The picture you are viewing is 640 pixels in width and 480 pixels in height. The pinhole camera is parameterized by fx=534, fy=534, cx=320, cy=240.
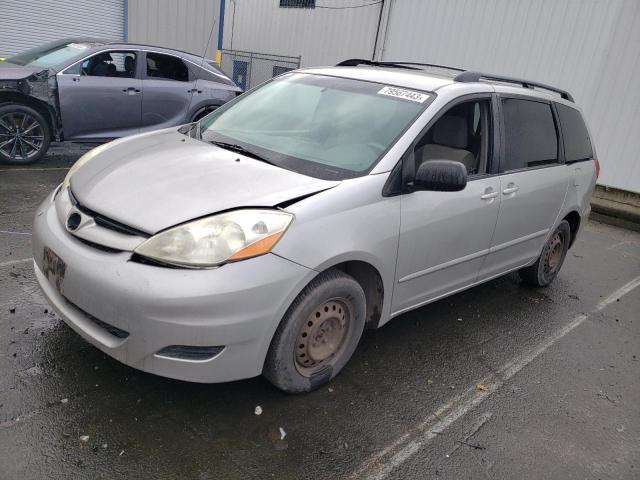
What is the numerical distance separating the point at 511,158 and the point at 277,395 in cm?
243

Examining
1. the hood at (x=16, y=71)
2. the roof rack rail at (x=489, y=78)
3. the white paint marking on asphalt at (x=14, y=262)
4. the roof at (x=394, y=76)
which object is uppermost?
the roof rack rail at (x=489, y=78)

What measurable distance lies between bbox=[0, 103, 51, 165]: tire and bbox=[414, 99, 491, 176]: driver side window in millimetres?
5330

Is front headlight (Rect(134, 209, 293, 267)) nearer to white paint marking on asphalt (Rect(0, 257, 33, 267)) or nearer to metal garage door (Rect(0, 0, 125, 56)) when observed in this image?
white paint marking on asphalt (Rect(0, 257, 33, 267))

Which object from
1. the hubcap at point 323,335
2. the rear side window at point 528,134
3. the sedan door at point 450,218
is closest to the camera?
the hubcap at point 323,335

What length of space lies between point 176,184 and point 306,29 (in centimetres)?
1308

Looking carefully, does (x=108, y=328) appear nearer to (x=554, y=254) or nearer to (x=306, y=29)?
(x=554, y=254)

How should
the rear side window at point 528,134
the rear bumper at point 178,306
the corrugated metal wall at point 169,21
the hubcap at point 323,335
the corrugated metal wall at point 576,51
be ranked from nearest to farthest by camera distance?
the rear bumper at point 178,306 < the hubcap at point 323,335 < the rear side window at point 528,134 < the corrugated metal wall at point 576,51 < the corrugated metal wall at point 169,21

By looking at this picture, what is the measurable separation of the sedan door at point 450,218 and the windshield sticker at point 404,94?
204 mm

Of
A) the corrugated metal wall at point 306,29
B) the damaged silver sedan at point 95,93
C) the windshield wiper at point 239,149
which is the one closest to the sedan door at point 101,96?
the damaged silver sedan at point 95,93

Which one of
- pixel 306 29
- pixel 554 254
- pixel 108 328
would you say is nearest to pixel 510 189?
pixel 554 254

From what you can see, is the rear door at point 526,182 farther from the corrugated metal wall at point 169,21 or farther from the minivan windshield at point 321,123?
the corrugated metal wall at point 169,21

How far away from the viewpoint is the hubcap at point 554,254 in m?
5.02

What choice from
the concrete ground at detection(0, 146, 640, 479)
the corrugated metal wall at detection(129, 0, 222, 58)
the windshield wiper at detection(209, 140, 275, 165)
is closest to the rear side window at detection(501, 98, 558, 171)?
the concrete ground at detection(0, 146, 640, 479)

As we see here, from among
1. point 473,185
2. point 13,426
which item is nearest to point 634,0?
point 473,185
